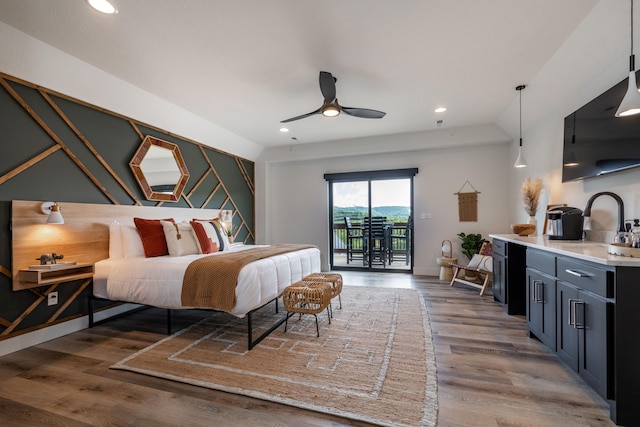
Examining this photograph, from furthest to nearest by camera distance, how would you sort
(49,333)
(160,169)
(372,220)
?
(372,220), (160,169), (49,333)

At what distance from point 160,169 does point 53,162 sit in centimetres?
127

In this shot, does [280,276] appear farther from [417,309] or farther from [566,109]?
[566,109]

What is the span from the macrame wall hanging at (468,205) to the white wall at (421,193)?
7cm

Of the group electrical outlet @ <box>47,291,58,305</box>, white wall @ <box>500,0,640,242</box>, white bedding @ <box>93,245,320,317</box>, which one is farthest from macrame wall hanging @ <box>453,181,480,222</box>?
electrical outlet @ <box>47,291,58,305</box>

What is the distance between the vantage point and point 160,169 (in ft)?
13.0

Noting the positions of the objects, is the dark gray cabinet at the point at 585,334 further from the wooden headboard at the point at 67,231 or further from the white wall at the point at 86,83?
the white wall at the point at 86,83

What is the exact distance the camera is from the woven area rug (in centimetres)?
168

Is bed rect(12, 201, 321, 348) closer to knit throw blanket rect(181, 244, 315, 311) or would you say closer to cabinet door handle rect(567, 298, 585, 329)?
knit throw blanket rect(181, 244, 315, 311)

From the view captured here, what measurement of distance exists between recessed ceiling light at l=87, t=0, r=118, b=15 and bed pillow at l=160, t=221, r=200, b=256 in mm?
2091

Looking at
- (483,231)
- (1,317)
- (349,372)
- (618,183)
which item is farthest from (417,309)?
(1,317)

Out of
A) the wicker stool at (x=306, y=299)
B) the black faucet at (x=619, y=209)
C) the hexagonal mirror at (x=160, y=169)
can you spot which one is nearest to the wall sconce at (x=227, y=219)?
the hexagonal mirror at (x=160, y=169)

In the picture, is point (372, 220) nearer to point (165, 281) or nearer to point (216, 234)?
point (216, 234)

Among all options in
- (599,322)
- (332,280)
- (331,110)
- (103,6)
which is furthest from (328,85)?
(599,322)

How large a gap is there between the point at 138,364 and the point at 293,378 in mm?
1254
